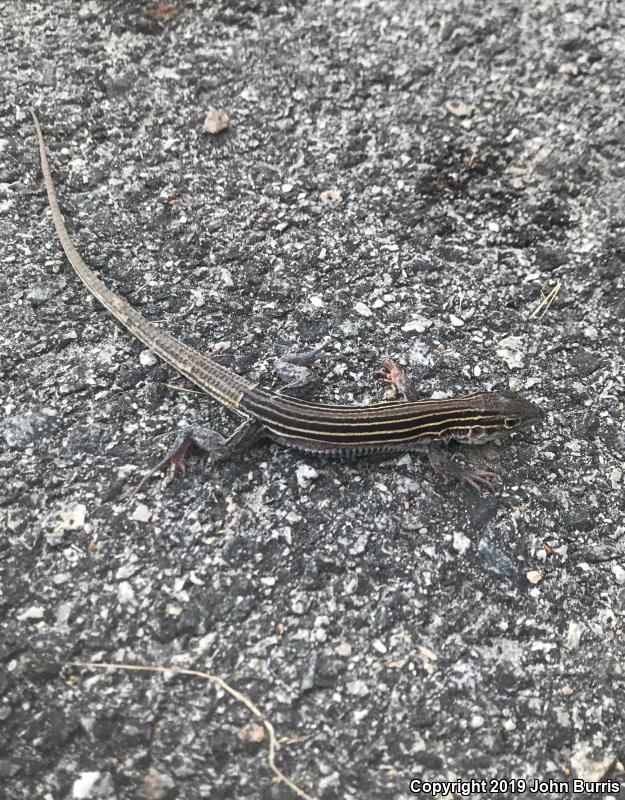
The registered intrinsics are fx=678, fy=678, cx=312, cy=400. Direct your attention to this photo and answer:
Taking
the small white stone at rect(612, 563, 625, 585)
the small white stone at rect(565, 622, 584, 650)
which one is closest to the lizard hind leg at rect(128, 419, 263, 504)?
the small white stone at rect(565, 622, 584, 650)

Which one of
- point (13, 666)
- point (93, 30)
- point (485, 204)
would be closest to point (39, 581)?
point (13, 666)

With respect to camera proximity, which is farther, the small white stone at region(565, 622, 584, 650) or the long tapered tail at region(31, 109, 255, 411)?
the long tapered tail at region(31, 109, 255, 411)

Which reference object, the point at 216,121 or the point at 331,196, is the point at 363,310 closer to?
the point at 331,196

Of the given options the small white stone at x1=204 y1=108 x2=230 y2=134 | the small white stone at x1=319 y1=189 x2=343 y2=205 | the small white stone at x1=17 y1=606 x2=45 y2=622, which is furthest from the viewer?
the small white stone at x1=204 y1=108 x2=230 y2=134

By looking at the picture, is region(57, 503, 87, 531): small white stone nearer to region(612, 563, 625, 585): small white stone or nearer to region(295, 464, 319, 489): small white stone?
region(295, 464, 319, 489): small white stone

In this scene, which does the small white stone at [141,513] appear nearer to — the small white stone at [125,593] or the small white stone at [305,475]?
the small white stone at [125,593]

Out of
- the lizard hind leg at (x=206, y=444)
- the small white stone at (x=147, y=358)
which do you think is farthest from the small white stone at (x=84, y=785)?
the small white stone at (x=147, y=358)
